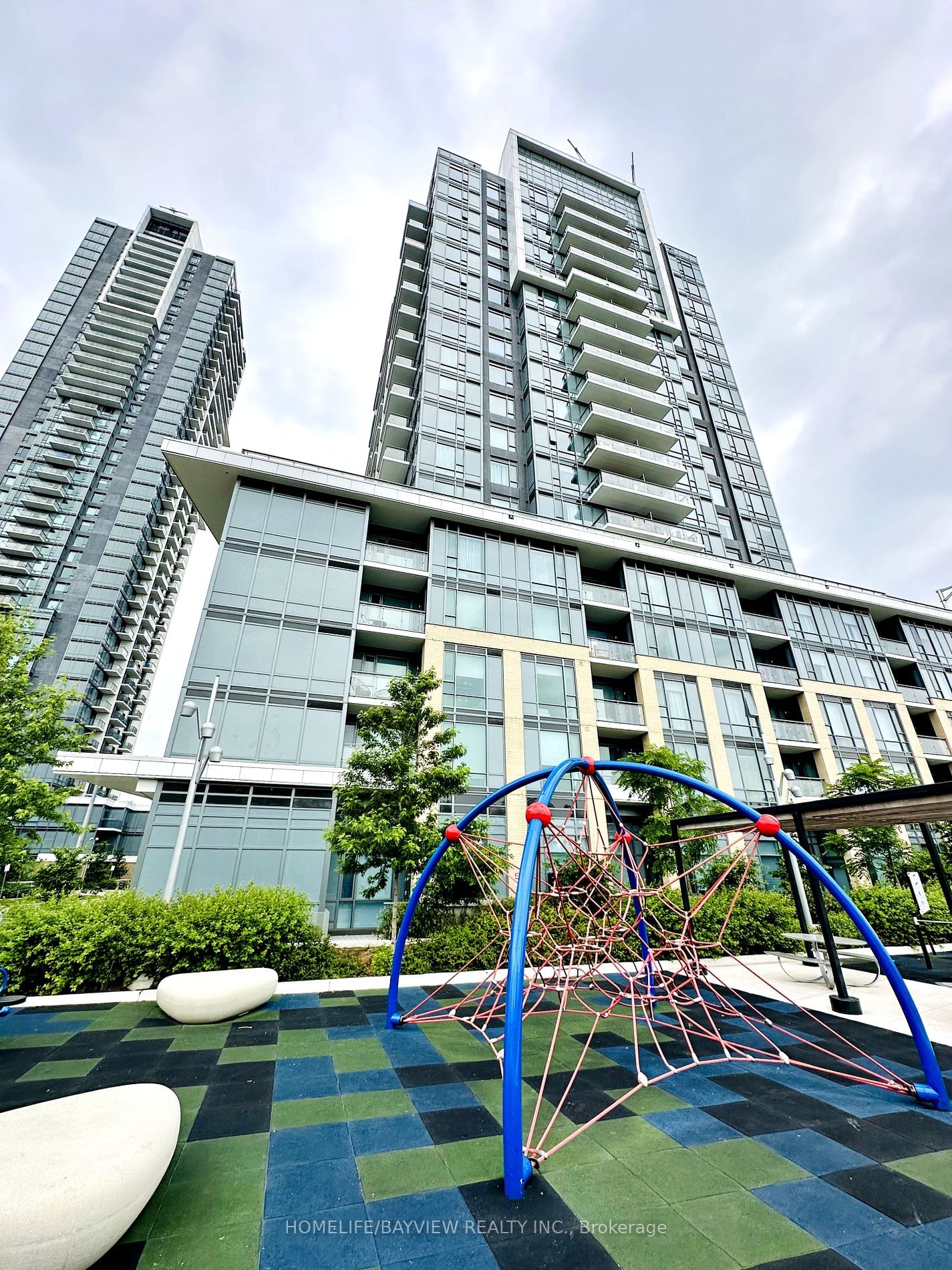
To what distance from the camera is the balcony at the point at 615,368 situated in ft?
119

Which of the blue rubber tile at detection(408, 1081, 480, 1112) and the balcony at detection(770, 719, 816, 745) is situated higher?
the balcony at detection(770, 719, 816, 745)

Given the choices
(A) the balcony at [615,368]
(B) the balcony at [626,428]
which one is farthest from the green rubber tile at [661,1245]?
(A) the balcony at [615,368]

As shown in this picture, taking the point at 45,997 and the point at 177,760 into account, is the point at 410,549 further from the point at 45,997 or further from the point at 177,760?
the point at 45,997

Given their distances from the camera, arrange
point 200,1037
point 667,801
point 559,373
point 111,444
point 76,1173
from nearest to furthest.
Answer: point 76,1173
point 200,1037
point 667,801
point 559,373
point 111,444

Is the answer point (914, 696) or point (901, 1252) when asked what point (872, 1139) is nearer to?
point (901, 1252)

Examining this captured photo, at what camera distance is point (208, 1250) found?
3365mm

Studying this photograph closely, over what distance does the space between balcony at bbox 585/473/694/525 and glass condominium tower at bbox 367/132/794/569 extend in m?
0.11

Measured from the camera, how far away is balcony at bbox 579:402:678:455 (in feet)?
112

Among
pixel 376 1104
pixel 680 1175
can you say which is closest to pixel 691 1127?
pixel 680 1175

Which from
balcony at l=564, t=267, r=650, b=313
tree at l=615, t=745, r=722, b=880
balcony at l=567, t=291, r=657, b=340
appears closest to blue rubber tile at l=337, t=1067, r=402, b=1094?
tree at l=615, t=745, r=722, b=880

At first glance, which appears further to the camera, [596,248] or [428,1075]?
[596,248]

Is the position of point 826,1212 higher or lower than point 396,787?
lower

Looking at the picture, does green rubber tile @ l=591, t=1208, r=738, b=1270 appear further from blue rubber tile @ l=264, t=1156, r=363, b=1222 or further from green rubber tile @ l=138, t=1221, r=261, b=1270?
green rubber tile @ l=138, t=1221, r=261, b=1270

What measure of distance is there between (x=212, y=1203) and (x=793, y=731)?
1245 inches
